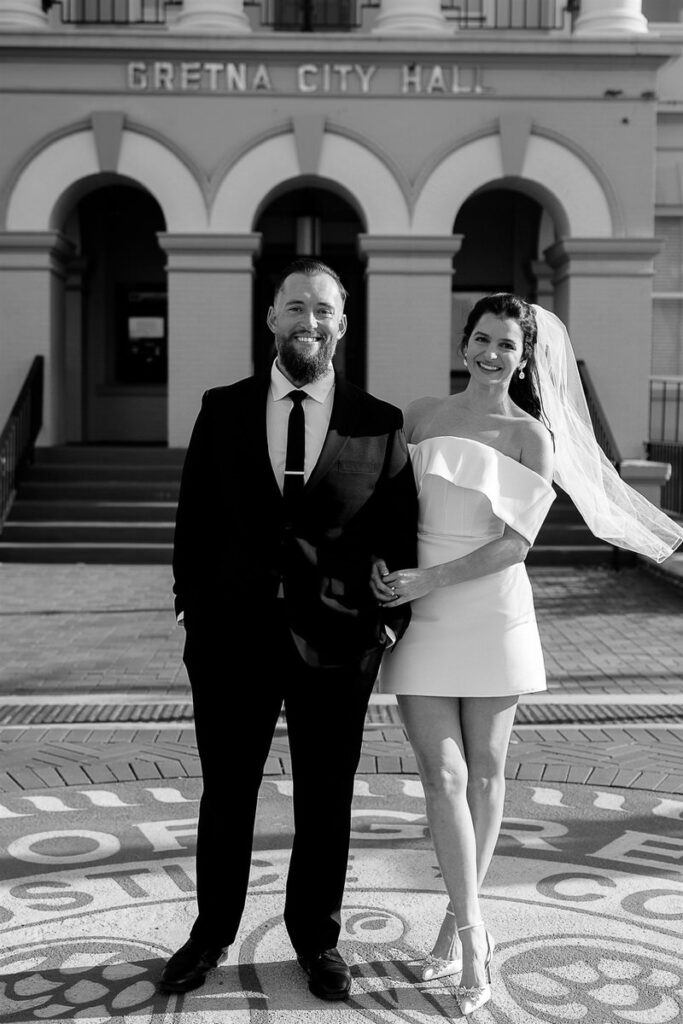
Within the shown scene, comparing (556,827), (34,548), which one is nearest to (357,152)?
(34,548)

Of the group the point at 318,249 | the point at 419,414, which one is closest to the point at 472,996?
the point at 419,414

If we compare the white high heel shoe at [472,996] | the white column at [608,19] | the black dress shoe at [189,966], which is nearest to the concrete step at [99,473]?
the white column at [608,19]

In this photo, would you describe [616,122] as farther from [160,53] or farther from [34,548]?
[34,548]

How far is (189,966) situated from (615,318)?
39.9ft

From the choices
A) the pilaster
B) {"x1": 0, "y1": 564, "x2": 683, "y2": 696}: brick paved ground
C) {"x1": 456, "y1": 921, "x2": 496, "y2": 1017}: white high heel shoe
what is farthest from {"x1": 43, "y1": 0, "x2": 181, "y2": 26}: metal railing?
{"x1": 456, "y1": 921, "x2": 496, "y2": 1017}: white high heel shoe

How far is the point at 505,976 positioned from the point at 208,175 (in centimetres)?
1228

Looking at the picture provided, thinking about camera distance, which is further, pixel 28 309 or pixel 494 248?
pixel 494 248

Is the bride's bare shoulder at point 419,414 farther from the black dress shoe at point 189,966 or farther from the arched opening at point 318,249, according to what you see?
the arched opening at point 318,249

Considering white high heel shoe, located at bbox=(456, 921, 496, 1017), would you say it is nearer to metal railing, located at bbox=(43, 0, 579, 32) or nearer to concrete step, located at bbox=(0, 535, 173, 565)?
concrete step, located at bbox=(0, 535, 173, 565)

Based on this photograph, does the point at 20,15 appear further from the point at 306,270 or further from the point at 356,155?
the point at 306,270

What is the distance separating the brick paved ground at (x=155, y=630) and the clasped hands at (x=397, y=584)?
4007 mm

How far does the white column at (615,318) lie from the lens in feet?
47.1

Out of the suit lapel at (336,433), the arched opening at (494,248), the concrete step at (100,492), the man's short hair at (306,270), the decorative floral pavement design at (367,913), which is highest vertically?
the arched opening at (494,248)

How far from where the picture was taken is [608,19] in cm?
1435
